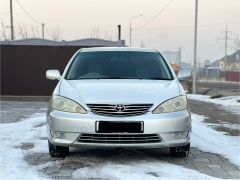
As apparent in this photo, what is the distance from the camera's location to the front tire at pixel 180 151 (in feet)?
21.0

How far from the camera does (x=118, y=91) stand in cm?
600

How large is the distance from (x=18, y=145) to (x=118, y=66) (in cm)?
214

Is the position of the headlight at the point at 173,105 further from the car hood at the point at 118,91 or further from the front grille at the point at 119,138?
the front grille at the point at 119,138

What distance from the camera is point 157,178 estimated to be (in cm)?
532

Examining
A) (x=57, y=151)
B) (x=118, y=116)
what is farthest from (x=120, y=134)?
(x=57, y=151)

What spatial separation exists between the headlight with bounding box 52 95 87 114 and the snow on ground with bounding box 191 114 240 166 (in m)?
2.38

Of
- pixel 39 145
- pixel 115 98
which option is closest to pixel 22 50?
pixel 39 145

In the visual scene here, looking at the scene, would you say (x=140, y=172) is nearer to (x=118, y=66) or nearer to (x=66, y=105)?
(x=66, y=105)

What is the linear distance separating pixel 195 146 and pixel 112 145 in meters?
2.26

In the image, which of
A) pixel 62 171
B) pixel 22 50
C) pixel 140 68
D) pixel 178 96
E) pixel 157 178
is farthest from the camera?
pixel 22 50

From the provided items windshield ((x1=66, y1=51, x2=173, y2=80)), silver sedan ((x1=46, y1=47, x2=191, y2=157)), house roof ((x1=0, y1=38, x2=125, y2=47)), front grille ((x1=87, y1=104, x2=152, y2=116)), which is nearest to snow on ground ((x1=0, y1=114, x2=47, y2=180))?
silver sedan ((x1=46, y1=47, x2=191, y2=157))

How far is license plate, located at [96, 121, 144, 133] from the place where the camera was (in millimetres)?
5707

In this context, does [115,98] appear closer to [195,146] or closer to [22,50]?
[195,146]

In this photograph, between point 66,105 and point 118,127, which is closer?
point 118,127
